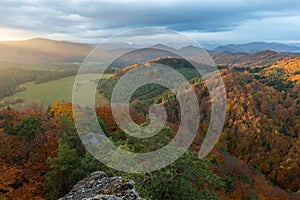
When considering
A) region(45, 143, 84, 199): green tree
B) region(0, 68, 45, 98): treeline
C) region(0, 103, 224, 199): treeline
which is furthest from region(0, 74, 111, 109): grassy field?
region(45, 143, 84, 199): green tree

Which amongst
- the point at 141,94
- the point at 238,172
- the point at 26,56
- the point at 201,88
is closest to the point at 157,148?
the point at 238,172

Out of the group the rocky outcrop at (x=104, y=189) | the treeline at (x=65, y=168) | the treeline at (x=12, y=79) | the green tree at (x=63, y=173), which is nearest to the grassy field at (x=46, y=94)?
the treeline at (x=12, y=79)

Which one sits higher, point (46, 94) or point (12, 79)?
point (12, 79)

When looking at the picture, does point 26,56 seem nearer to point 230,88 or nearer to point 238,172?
point 230,88

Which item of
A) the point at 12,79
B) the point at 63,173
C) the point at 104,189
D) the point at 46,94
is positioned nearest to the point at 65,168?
the point at 63,173

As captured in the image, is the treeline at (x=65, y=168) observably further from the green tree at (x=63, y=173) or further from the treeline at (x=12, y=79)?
the treeline at (x=12, y=79)

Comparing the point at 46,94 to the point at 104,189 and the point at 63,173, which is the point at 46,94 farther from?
the point at 104,189
